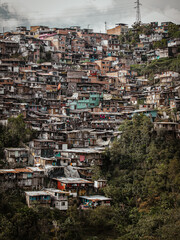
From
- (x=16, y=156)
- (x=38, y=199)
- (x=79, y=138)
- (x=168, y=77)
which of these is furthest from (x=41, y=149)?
(x=168, y=77)

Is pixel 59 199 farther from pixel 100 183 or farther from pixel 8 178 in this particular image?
pixel 100 183

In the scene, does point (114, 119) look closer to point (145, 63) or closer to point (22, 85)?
point (22, 85)

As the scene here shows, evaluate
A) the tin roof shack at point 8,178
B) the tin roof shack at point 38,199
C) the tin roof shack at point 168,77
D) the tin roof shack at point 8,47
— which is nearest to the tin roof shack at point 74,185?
the tin roof shack at point 38,199

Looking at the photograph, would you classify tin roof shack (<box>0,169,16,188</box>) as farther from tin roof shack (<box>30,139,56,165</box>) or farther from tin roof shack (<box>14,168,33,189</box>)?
tin roof shack (<box>30,139,56,165</box>)

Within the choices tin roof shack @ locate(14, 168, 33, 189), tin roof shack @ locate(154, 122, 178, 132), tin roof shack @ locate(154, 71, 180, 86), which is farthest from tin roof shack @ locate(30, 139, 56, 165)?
tin roof shack @ locate(154, 71, 180, 86)

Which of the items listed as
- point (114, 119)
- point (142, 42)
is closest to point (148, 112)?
point (114, 119)

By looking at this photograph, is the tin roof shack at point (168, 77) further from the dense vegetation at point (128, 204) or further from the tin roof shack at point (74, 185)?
the tin roof shack at point (74, 185)
